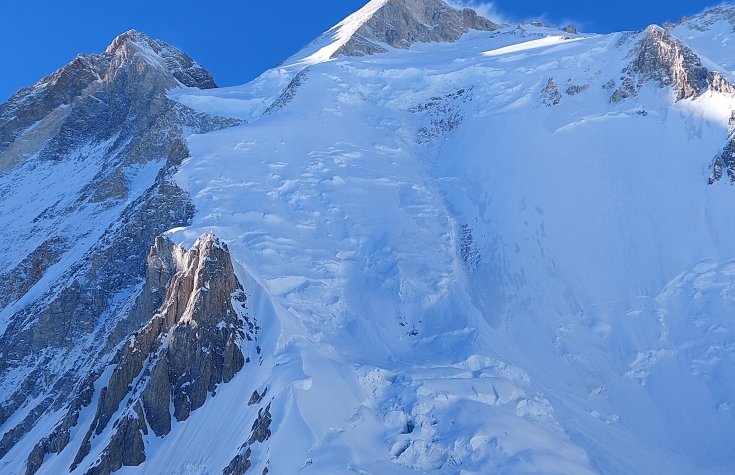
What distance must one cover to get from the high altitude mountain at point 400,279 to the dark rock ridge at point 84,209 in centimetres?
31

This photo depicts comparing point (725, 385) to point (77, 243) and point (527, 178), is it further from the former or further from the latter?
point (77, 243)

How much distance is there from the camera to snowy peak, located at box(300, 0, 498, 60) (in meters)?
118

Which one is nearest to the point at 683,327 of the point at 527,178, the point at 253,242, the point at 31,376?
the point at 527,178

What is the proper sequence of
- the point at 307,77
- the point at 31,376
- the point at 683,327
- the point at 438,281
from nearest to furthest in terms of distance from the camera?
the point at 683,327
the point at 438,281
the point at 31,376
the point at 307,77

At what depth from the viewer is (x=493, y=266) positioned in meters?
65.9

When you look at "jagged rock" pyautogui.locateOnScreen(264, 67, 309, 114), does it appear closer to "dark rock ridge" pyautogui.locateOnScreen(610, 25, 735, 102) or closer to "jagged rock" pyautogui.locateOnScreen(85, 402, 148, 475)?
"dark rock ridge" pyautogui.locateOnScreen(610, 25, 735, 102)

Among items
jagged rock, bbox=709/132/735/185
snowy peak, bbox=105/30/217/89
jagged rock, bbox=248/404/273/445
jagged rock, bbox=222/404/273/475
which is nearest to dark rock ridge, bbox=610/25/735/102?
jagged rock, bbox=709/132/735/185

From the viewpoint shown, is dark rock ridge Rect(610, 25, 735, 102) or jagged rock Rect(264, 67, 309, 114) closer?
dark rock ridge Rect(610, 25, 735, 102)

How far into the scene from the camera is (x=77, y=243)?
8056 cm

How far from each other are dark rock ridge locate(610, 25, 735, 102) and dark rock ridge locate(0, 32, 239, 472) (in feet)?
130

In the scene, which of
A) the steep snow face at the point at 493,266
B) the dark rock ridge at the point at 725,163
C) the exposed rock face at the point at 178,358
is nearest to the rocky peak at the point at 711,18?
the steep snow face at the point at 493,266

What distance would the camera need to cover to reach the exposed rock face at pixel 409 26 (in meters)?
118

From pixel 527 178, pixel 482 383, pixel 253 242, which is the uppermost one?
pixel 253 242

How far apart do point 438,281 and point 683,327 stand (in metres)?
16.2
